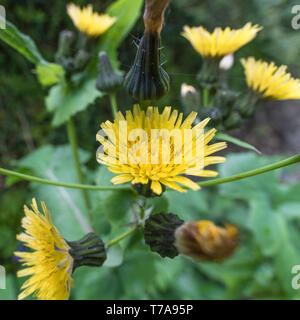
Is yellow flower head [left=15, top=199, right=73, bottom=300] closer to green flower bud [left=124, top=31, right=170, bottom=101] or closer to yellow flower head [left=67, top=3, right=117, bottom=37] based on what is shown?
green flower bud [left=124, top=31, right=170, bottom=101]

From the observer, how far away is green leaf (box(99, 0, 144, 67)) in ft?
2.99

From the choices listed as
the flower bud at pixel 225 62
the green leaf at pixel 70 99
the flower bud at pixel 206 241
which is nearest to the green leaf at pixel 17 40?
the green leaf at pixel 70 99

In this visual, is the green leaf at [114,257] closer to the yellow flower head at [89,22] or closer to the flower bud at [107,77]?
the flower bud at [107,77]

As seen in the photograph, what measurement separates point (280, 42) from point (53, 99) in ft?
4.82

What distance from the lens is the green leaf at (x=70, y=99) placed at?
0.88 meters

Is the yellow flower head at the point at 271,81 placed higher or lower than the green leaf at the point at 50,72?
lower

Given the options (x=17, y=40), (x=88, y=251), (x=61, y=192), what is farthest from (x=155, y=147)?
(x=61, y=192)

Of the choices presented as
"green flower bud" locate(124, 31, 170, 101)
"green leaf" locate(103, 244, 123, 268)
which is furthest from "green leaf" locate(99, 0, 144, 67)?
"green leaf" locate(103, 244, 123, 268)

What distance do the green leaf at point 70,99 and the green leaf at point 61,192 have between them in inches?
10.5

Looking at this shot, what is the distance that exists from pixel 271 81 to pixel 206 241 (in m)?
0.44

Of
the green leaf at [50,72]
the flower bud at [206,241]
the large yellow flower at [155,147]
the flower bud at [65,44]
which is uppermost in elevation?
the flower bud at [65,44]

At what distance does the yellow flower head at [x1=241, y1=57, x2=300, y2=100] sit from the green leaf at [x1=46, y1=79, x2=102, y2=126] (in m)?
0.38
